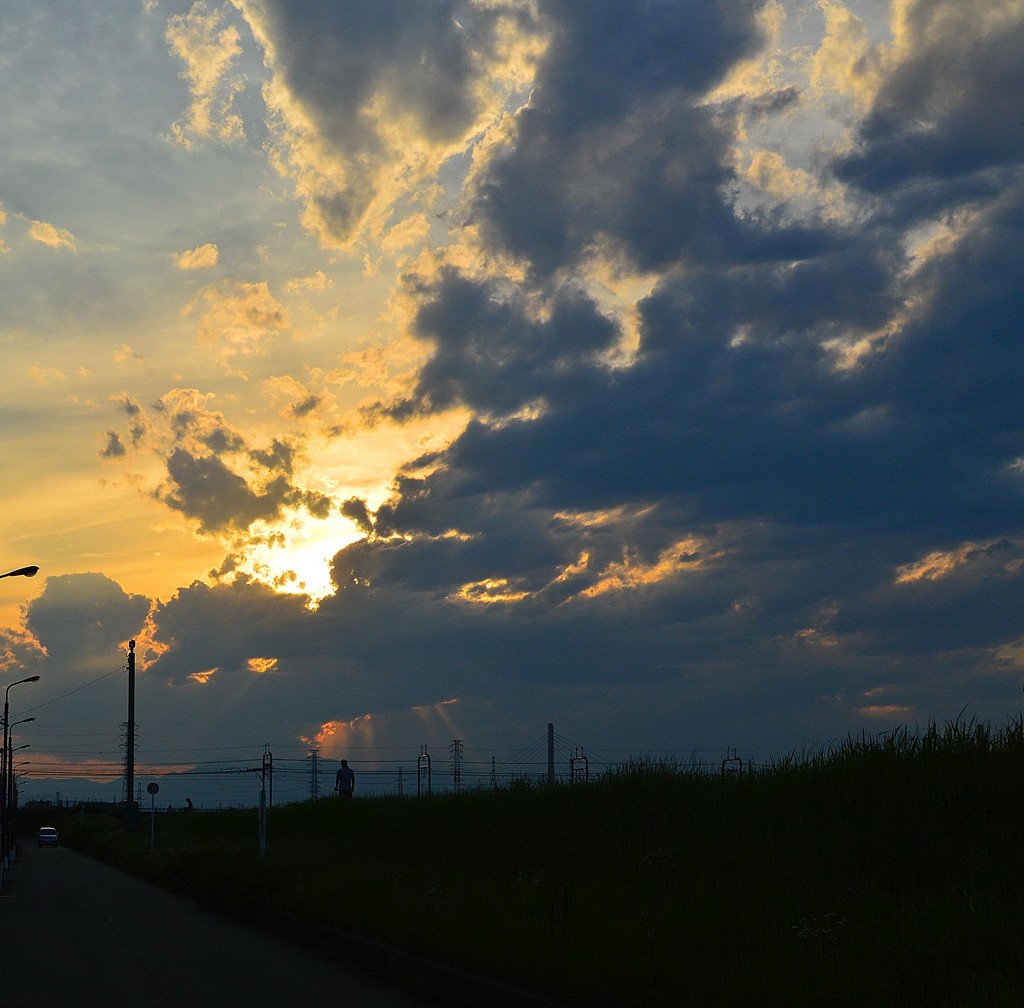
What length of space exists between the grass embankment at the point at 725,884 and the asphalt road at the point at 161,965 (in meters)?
0.85

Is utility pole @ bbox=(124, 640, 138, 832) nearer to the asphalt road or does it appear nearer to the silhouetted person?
the silhouetted person

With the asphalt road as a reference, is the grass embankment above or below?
above

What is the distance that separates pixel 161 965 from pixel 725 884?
281 inches

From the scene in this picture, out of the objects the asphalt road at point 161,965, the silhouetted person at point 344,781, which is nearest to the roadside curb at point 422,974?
the asphalt road at point 161,965

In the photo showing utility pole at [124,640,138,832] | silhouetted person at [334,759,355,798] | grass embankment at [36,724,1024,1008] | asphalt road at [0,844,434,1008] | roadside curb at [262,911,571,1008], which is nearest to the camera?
grass embankment at [36,724,1024,1008]

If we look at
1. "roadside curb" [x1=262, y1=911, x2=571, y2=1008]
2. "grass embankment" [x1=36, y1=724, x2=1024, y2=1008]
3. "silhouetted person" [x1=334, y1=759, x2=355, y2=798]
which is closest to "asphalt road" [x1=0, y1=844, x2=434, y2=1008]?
"roadside curb" [x1=262, y1=911, x2=571, y2=1008]

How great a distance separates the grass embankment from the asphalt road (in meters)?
0.85

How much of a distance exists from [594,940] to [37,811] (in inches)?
7207

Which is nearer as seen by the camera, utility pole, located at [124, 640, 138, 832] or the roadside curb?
the roadside curb

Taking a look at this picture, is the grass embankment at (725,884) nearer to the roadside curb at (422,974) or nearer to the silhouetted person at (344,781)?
the roadside curb at (422,974)

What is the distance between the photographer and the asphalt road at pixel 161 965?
35.1ft

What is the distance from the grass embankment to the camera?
26.6 ft

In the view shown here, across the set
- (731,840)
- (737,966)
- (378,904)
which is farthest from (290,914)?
(737,966)

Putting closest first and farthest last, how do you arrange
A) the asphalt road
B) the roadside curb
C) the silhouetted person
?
the roadside curb → the asphalt road → the silhouetted person
